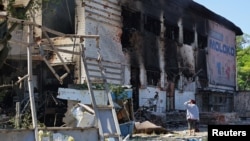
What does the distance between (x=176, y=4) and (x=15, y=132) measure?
20084mm

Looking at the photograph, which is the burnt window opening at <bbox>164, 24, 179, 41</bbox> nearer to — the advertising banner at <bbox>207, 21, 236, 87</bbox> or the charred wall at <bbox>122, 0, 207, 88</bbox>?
the charred wall at <bbox>122, 0, 207, 88</bbox>

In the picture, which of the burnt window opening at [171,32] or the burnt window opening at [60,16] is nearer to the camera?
the burnt window opening at [60,16]

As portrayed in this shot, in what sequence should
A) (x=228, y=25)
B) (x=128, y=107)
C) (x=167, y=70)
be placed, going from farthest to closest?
(x=228, y=25)
(x=167, y=70)
(x=128, y=107)

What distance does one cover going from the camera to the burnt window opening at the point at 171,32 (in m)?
23.7

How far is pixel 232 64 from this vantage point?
A: 107 feet

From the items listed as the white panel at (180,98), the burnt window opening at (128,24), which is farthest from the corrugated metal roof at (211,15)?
the burnt window opening at (128,24)

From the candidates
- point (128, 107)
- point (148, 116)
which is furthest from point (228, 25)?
point (128, 107)

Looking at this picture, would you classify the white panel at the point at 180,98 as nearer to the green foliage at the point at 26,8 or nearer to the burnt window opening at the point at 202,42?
the burnt window opening at the point at 202,42

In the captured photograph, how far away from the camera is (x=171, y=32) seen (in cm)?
2431

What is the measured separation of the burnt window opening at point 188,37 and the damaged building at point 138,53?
0.06m

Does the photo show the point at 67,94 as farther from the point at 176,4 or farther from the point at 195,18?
the point at 195,18

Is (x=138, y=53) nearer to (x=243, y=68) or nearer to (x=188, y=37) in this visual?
(x=188, y=37)

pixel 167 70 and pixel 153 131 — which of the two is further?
pixel 167 70

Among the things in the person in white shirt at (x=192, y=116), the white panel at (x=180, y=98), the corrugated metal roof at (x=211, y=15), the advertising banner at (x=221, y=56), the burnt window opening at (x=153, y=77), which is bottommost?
the person in white shirt at (x=192, y=116)
